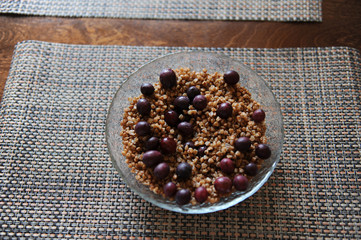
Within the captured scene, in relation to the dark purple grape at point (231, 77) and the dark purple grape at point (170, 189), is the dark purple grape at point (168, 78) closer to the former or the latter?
the dark purple grape at point (231, 77)

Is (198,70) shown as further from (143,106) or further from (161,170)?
(161,170)

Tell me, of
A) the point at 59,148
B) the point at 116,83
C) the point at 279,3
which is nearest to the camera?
the point at 59,148

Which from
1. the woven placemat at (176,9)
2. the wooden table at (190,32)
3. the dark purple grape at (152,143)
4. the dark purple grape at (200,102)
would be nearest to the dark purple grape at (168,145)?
the dark purple grape at (152,143)

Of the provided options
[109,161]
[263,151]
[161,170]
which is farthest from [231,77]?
[109,161]

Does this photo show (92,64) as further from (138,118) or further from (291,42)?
(291,42)

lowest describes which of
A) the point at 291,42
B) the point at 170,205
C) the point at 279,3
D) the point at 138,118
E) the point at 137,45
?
the point at 170,205

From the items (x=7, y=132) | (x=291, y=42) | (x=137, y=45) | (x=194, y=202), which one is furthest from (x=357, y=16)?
(x=7, y=132)
